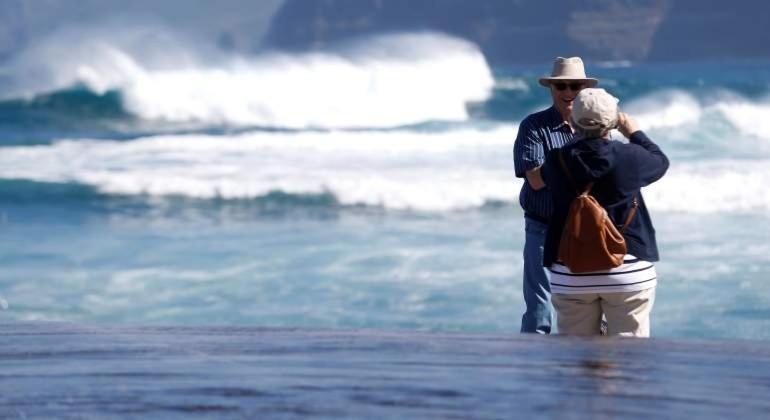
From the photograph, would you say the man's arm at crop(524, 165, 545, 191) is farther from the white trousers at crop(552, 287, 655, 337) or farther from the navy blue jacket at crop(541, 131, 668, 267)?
the white trousers at crop(552, 287, 655, 337)

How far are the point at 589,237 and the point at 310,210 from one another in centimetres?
1085

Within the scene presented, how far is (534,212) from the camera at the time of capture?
205 inches

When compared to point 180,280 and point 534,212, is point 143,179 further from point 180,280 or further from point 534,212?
point 534,212

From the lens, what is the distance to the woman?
437 centimetres

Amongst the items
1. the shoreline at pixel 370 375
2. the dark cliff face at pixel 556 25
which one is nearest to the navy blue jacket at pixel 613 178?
the shoreline at pixel 370 375

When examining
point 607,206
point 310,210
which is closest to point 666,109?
point 310,210

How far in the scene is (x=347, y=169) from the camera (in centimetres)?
1891

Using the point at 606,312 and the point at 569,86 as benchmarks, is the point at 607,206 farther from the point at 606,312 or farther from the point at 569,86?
the point at 569,86

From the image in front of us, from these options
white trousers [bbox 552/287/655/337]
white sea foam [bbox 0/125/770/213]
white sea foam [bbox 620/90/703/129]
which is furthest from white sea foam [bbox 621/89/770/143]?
white trousers [bbox 552/287/655/337]

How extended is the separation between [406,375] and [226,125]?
26.8m

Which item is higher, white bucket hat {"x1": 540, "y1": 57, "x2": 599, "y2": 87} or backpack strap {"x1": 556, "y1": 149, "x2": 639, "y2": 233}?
white bucket hat {"x1": 540, "y1": 57, "x2": 599, "y2": 87}

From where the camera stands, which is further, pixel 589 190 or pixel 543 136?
pixel 543 136

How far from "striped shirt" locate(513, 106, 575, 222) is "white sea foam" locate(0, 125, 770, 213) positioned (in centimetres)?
919

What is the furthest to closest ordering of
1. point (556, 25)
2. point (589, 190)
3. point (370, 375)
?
point (556, 25) < point (589, 190) < point (370, 375)
